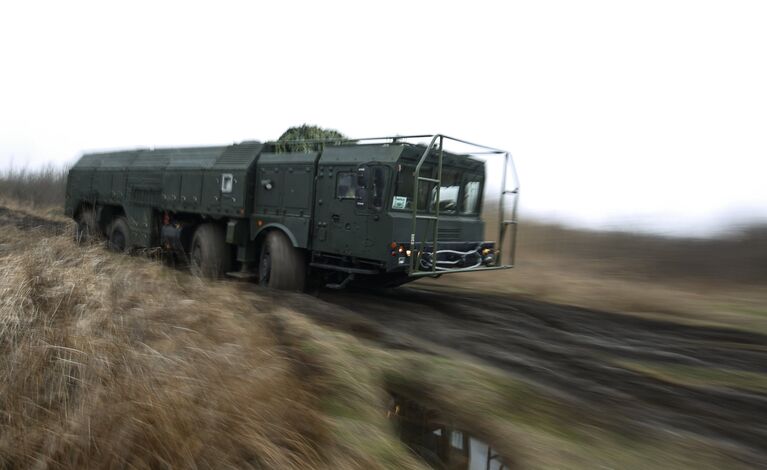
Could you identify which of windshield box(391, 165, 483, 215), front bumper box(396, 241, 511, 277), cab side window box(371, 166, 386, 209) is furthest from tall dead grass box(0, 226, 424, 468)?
windshield box(391, 165, 483, 215)

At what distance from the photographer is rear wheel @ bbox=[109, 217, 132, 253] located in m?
14.0

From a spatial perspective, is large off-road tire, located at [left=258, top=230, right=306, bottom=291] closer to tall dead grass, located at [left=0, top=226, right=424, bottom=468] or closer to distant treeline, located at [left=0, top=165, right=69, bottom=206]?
tall dead grass, located at [left=0, top=226, right=424, bottom=468]

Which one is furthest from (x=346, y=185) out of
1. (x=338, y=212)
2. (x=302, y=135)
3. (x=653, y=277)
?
(x=653, y=277)

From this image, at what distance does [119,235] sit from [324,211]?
27.5 feet

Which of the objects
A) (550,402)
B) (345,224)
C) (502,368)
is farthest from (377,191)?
(550,402)

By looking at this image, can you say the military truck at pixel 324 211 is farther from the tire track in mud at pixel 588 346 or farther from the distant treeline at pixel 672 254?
the distant treeline at pixel 672 254

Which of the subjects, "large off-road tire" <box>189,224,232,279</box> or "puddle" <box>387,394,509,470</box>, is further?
"large off-road tire" <box>189,224,232,279</box>

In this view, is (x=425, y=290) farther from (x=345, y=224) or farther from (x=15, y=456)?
(x=15, y=456)

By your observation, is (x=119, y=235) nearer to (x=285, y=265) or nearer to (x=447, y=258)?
(x=285, y=265)

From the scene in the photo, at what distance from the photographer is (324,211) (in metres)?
9.05

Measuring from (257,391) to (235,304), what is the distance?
10.4ft

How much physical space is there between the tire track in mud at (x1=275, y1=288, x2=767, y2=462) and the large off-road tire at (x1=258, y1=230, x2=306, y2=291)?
625 millimetres

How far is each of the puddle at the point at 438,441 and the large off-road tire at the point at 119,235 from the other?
11.6 metres

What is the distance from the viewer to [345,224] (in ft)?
28.5
